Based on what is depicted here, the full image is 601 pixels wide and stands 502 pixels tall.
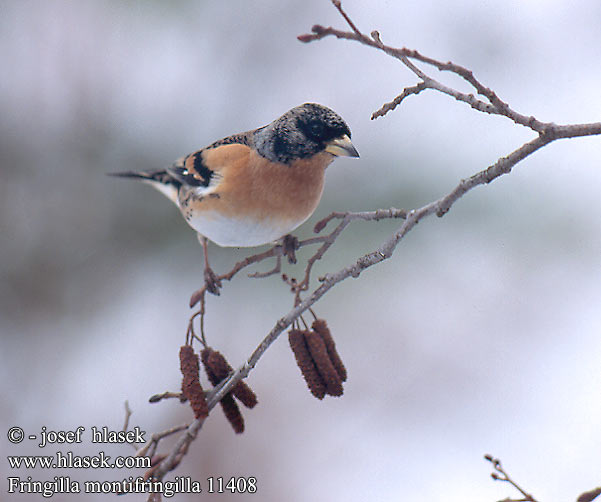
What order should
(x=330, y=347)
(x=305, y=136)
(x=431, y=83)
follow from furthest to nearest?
(x=305, y=136), (x=330, y=347), (x=431, y=83)

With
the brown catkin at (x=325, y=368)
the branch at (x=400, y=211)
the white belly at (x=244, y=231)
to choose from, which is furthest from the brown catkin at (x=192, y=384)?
the white belly at (x=244, y=231)

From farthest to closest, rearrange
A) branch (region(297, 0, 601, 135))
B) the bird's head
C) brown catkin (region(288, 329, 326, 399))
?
1. the bird's head
2. brown catkin (region(288, 329, 326, 399))
3. branch (region(297, 0, 601, 135))

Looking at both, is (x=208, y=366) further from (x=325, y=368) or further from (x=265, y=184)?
(x=265, y=184)

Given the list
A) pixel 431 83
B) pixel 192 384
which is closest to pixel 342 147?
pixel 431 83

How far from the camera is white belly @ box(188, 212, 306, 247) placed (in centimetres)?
84

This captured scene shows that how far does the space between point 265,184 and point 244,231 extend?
7cm

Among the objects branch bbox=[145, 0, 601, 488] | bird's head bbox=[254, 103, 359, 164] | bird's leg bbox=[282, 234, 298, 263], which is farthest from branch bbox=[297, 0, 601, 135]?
bird's leg bbox=[282, 234, 298, 263]

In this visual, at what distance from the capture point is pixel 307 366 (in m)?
0.62

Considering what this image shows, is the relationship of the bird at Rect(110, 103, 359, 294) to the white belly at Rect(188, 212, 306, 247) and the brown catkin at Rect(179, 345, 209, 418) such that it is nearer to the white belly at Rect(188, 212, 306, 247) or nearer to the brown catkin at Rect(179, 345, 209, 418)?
the white belly at Rect(188, 212, 306, 247)

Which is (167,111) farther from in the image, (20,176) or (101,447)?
(101,447)

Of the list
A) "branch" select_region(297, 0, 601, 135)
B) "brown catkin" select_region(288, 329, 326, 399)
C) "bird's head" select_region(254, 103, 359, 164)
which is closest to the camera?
"branch" select_region(297, 0, 601, 135)

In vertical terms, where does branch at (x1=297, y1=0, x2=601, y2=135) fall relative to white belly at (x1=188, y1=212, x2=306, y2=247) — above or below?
below

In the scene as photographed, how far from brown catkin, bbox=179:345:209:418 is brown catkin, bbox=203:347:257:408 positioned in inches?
1.0

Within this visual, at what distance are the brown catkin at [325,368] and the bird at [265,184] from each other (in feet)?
0.61
